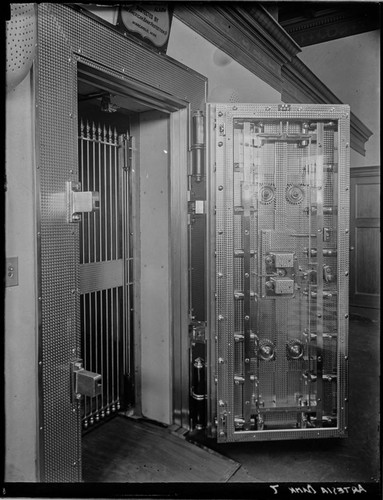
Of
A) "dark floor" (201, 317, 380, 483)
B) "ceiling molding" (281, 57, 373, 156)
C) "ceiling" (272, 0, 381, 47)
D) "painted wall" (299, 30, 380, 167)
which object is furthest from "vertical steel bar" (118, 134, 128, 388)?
"painted wall" (299, 30, 380, 167)

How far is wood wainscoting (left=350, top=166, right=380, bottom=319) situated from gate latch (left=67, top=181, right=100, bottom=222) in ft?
19.1

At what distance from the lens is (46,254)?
1804 millimetres

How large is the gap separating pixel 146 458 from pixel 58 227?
1.65m

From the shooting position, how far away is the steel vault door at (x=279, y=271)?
267 centimetres

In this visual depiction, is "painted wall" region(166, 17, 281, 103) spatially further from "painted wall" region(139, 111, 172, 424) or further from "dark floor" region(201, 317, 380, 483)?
"dark floor" region(201, 317, 380, 483)

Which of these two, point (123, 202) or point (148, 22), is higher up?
point (148, 22)

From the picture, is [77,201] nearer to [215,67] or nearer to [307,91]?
[215,67]

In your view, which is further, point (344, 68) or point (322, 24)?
point (344, 68)

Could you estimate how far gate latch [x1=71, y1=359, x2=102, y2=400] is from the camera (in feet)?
6.12

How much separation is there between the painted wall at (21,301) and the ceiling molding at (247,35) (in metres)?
1.45

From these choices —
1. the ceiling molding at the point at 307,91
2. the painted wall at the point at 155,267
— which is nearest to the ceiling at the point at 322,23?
the ceiling molding at the point at 307,91

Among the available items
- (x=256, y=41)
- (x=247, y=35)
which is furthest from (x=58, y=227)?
(x=256, y=41)

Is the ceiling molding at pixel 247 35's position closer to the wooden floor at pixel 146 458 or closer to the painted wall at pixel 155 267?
the painted wall at pixel 155 267

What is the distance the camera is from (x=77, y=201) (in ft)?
6.19
